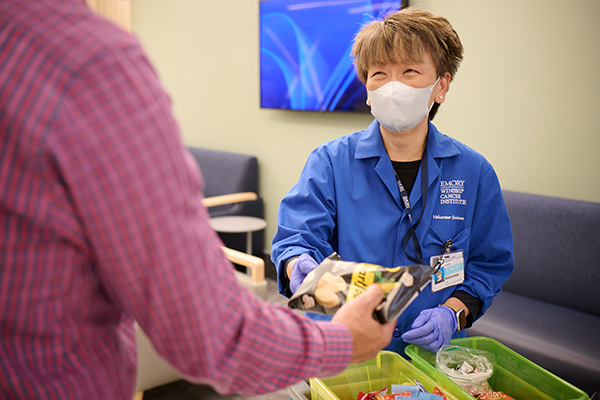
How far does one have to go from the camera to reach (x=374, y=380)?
138cm

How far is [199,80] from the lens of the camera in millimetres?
5660

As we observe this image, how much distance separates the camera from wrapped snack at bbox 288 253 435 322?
38.3 inches

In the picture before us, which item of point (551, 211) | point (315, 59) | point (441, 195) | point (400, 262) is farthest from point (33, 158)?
point (315, 59)

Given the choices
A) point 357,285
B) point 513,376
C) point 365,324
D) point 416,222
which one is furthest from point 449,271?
point 365,324

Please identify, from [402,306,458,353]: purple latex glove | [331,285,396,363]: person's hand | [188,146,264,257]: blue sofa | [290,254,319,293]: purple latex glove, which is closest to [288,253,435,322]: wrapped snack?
[331,285,396,363]: person's hand

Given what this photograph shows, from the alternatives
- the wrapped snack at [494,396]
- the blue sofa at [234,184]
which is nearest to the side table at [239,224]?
the blue sofa at [234,184]

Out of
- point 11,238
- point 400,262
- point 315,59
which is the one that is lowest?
point 400,262

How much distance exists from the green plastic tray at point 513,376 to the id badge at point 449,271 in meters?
0.17

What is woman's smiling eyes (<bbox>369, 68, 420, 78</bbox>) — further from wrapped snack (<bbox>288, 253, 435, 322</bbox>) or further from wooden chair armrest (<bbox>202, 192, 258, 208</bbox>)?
wooden chair armrest (<bbox>202, 192, 258, 208</bbox>)

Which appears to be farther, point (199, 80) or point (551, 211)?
point (199, 80)

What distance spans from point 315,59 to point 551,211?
2.27m

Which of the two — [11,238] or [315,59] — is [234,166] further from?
[11,238]

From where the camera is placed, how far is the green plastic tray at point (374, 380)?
126cm

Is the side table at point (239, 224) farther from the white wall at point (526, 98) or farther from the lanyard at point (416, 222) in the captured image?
the lanyard at point (416, 222)
